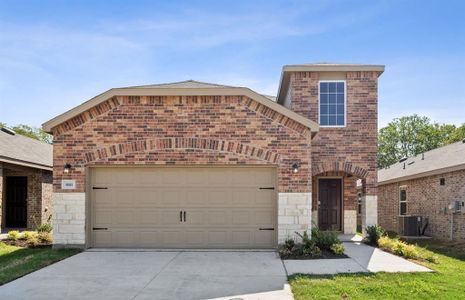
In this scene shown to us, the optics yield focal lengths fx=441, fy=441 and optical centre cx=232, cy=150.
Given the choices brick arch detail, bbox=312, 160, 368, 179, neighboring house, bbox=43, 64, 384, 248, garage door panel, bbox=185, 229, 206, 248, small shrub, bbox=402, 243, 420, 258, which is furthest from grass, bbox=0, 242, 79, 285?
small shrub, bbox=402, 243, 420, 258

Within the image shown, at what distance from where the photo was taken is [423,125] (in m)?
50.3

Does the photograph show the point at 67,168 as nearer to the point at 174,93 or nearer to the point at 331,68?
the point at 174,93

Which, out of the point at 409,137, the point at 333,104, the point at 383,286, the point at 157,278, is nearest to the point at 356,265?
the point at 383,286

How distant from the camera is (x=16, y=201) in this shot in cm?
1947

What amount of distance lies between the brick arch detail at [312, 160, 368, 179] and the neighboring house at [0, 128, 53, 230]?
10998 millimetres

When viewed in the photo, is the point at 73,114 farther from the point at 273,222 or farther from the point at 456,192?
the point at 456,192

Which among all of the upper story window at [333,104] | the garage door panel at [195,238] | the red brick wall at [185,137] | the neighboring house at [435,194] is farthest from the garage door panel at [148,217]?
the neighboring house at [435,194]

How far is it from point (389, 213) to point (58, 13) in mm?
17851

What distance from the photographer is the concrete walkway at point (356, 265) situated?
9.16 metres

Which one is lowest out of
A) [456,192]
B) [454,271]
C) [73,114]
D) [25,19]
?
[454,271]

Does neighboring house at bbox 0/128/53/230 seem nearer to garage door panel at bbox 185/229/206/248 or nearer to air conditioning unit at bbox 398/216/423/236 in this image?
garage door panel at bbox 185/229/206/248

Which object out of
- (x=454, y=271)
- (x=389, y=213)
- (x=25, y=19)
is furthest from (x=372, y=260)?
(x=389, y=213)

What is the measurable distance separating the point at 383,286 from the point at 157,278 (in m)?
4.21

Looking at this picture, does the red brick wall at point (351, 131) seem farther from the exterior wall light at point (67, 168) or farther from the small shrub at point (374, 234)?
the exterior wall light at point (67, 168)
